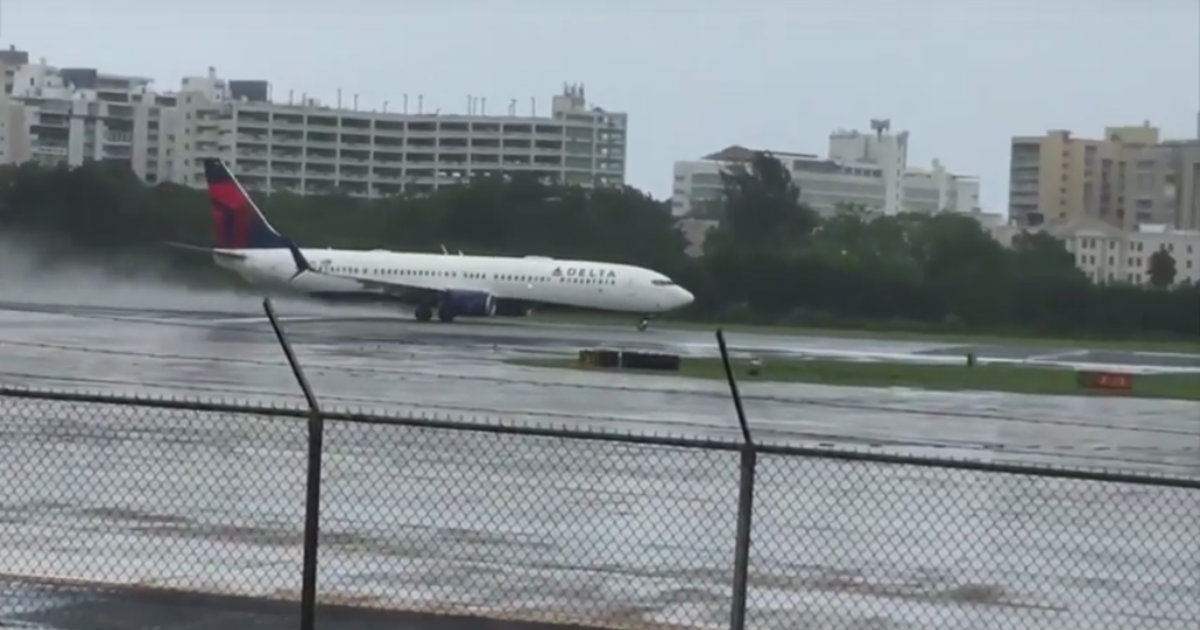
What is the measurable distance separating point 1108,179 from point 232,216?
159ft

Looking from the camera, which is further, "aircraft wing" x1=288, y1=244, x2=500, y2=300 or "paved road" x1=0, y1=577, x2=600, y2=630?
"aircraft wing" x1=288, y1=244, x2=500, y2=300

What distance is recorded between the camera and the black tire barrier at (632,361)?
37156 mm

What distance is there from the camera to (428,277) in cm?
5962

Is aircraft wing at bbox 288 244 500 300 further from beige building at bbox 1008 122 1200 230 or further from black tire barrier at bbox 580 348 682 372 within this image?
beige building at bbox 1008 122 1200 230

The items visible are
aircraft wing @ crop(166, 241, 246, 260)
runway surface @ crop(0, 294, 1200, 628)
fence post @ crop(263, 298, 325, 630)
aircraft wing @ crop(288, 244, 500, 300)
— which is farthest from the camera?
aircraft wing @ crop(288, 244, 500, 300)

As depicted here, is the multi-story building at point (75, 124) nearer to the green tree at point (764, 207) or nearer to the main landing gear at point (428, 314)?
the main landing gear at point (428, 314)

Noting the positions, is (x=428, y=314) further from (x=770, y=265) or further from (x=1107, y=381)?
(x=1107, y=381)

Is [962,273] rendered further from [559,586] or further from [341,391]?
[559,586]

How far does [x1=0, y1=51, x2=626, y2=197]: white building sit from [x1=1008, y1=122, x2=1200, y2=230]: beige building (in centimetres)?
2154

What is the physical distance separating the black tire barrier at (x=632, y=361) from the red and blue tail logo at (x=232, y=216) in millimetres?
24995

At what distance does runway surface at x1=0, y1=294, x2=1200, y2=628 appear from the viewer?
1277cm

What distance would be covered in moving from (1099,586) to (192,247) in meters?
46.9

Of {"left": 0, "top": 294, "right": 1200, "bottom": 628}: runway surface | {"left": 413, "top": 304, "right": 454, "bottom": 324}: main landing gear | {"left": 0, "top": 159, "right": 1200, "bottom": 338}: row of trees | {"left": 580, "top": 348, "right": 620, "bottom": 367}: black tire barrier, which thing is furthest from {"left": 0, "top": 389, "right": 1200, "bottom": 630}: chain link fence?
{"left": 0, "top": 159, "right": 1200, "bottom": 338}: row of trees

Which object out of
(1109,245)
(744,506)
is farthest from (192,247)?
(744,506)
